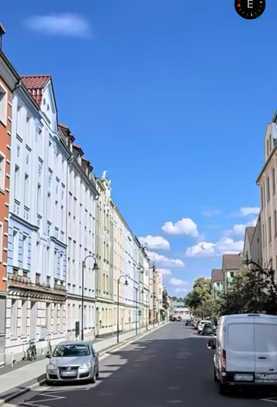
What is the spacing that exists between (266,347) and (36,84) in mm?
25412

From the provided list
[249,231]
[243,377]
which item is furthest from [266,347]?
[249,231]

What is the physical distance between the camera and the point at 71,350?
2503 centimetres

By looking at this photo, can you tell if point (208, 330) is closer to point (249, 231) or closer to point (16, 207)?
point (249, 231)

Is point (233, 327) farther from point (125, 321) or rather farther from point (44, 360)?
point (125, 321)

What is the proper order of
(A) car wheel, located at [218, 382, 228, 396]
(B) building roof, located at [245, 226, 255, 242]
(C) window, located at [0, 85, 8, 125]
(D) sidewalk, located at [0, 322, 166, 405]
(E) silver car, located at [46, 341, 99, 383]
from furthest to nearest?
1. (B) building roof, located at [245, 226, 255, 242]
2. (C) window, located at [0, 85, 8, 125]
3. (E) silver car, located at [46, 341, 99, 383]
4. (D) sidewalk, located at [0, 322, 166, 405]
5. (A) car wheel, located at [218, 382, 228, 396]

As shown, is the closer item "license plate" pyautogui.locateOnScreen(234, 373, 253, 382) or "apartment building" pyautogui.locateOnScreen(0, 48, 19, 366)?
"license plate" pyautogui.locateOnScreen(234, 373, 253, 382)

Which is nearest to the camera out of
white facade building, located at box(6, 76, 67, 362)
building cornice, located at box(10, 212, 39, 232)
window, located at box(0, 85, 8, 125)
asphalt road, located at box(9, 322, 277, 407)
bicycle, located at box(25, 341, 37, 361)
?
asphalt road, located at box(9, 322, 277, 407)

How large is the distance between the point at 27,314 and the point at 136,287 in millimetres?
83860

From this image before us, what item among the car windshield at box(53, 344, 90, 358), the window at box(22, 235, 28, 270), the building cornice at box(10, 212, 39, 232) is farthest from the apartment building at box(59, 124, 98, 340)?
the car windshield at box(53, 344, 90, 358)

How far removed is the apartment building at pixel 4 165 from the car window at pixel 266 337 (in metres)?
13.9

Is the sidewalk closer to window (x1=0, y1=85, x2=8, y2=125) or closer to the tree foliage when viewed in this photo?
window (x1=0, y1=85, x2=8, y2=125)

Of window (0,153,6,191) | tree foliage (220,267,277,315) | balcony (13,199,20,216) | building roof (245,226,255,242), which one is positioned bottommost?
tree foliage (220,267,277,315)

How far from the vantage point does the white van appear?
19.1 meters

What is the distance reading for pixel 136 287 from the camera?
11856cm
